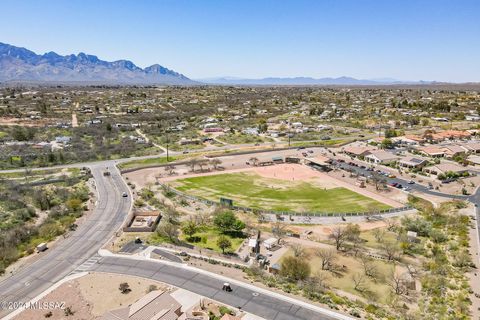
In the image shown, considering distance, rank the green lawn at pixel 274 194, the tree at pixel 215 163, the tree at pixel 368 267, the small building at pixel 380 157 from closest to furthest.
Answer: the tree at pixel 368 267 → the green lawn at pixel 274 194 → the tree at pixel 215 163 → the small building at pixel 380 157

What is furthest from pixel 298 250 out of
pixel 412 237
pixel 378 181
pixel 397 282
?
pixel 378 181

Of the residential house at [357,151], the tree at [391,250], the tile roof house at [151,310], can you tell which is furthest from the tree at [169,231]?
the residential house at [357,151]

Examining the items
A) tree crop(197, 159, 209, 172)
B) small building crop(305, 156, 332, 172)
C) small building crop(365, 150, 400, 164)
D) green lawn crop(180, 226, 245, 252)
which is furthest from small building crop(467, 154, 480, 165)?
green lawn crop(180, 226, 245, 252)

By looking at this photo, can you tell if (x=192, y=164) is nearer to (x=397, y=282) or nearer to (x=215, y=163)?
(x=215, y=163)

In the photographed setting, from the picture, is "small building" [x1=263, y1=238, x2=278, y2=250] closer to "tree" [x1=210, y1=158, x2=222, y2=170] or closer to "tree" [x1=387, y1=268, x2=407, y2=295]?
"tree" [x1=387, y1=268, x2=407, y2=295]

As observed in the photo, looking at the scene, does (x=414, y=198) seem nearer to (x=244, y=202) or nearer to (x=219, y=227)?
(x=244, y=202)

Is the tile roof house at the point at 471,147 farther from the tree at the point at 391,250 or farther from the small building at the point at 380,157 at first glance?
the tree at the point at 391,250
